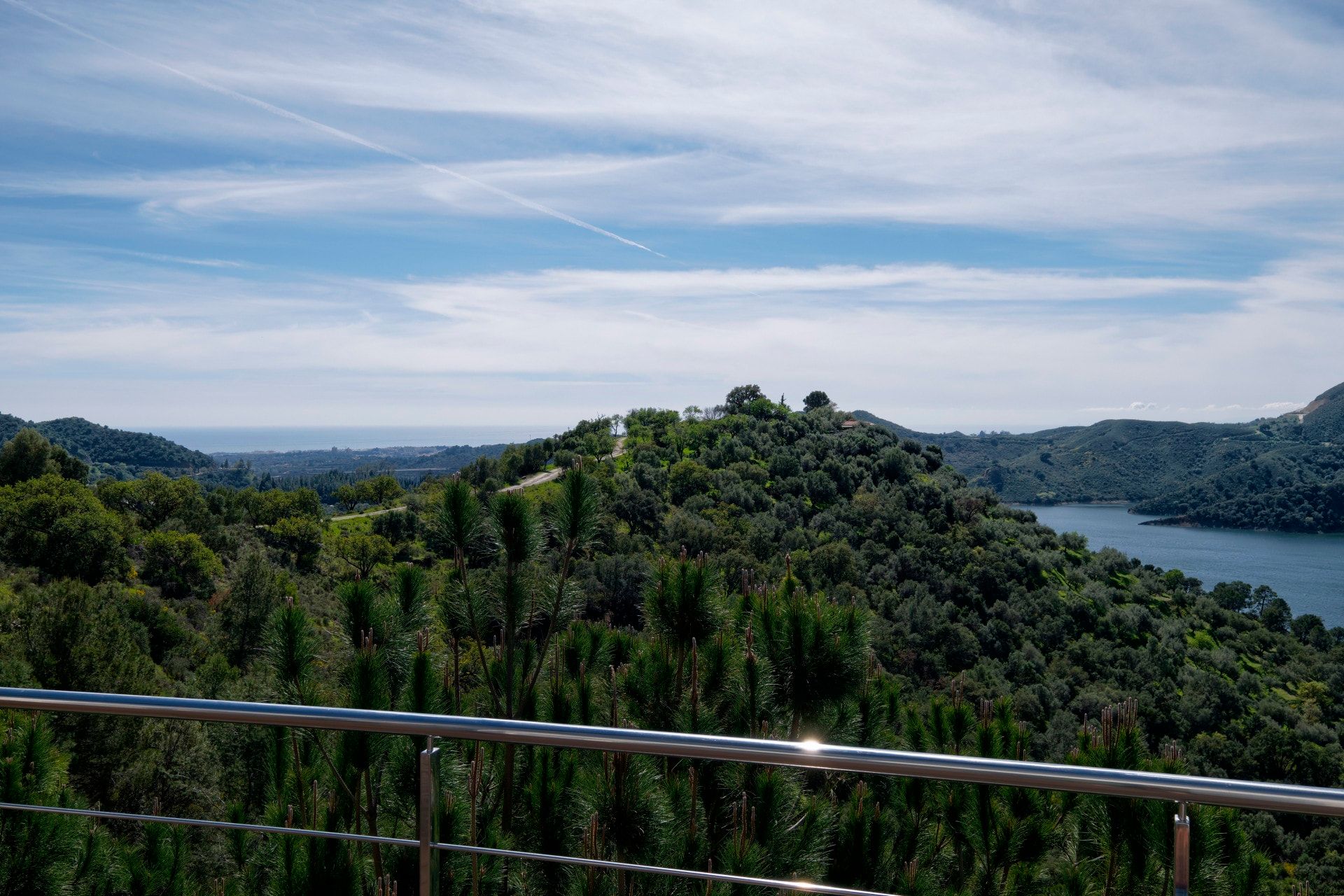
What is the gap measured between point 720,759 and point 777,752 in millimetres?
110

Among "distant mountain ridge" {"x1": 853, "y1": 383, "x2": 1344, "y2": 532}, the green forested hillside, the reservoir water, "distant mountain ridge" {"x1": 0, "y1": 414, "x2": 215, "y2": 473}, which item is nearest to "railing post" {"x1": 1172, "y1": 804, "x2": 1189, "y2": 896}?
the green forested hillside

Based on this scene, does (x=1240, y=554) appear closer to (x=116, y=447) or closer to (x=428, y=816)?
(x=428, y=816)

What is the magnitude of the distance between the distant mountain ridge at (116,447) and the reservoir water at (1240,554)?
6608 cm

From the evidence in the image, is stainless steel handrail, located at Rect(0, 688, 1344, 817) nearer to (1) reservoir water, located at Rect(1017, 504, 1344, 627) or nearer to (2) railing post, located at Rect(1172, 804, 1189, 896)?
(2) railing post, located at Rect(1172, 804, 1189, 896)

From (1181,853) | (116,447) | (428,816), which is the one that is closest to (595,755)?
(428,816)

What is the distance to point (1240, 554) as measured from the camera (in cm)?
4844

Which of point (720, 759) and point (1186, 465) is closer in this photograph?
point (720, 759)

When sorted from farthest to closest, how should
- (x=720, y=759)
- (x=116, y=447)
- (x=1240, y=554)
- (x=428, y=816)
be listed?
(x=116, y=447) → (x=1240, y=554) → (x=428, y=816) → (x=720, y=759)

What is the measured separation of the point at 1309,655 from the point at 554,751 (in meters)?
37.1

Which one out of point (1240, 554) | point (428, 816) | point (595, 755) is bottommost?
point (1240, 554)

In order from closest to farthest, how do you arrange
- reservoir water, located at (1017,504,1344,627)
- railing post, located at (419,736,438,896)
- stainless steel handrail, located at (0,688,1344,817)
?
stainless steel handrail, located at (0,688,1344,817) → railing post, located at (419,736,438,896) → reservoir water, located at (1017,504,1344,627)

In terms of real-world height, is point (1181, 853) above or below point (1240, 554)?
above

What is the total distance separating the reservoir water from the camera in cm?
4138

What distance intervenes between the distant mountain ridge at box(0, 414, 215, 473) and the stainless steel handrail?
7252cm
